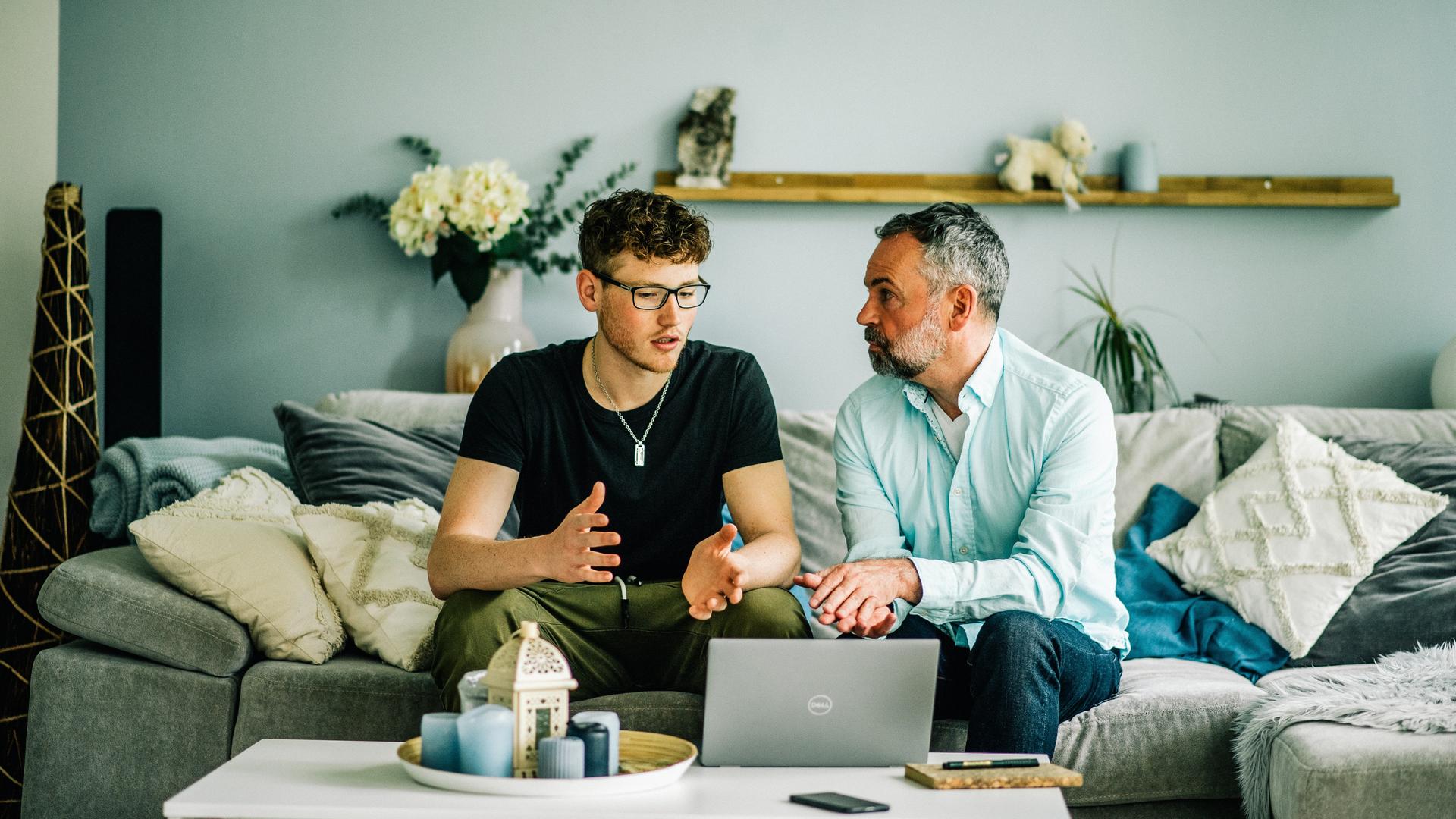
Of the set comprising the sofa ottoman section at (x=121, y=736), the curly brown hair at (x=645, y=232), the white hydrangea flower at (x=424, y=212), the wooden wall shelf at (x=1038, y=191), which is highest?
the wooden wall shelf at (x=1038, y=191)

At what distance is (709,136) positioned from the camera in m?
3.25

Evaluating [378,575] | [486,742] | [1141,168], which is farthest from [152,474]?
[1141,168]

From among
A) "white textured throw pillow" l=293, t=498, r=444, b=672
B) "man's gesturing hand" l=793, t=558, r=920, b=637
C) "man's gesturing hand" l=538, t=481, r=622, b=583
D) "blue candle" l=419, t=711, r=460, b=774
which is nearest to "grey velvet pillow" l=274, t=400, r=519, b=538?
"white textured throw pillow" l=293, t=498, r=444, b=672

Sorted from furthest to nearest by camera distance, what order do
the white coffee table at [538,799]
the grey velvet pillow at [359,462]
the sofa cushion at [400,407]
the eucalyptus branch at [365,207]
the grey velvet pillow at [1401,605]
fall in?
the eucalyptus branch at [365,207]
the sofa cushion at [400,407]
the grey velvet pillow at [359,462]
the grey velvet pillow at [1401,605]
the white coffee table at [538,799]

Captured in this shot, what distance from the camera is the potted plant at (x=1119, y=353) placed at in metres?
3.15

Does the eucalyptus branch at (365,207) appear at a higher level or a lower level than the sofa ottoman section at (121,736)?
higher

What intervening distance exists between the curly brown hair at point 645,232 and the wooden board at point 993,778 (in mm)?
954

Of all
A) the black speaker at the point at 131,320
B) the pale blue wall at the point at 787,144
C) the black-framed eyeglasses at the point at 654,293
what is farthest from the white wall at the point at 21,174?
the black-framed eyeglasses at the point at 654,293

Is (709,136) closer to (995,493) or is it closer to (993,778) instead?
(995,493)

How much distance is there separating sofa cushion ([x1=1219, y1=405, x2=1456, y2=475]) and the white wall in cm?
287

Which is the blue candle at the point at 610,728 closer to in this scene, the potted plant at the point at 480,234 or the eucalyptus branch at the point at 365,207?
the potted plant at the point at 480,234

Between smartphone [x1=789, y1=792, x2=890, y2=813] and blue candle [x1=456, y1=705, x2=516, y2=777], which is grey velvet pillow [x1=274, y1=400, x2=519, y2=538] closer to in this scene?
blue candle [x1=456, y1=705, x2=516, y2=777]

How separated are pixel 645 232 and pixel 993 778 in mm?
1045

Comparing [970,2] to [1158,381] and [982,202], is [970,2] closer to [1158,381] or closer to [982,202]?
[982,202]
